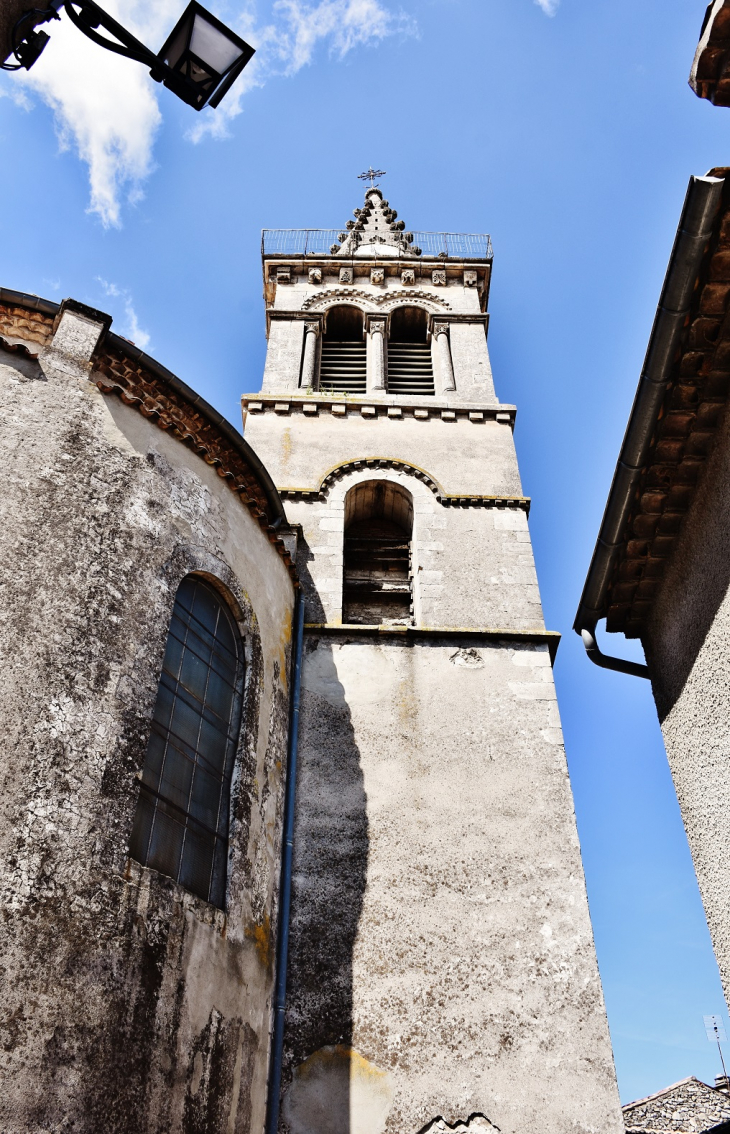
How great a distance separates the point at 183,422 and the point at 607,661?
4.00m

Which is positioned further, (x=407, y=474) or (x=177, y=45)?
(x=407, y=474)

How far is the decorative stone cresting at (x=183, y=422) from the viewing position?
604 cm

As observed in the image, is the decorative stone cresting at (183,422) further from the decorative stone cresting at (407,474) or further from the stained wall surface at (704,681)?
the stained wall surface at (704,681)

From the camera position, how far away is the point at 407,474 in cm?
1016

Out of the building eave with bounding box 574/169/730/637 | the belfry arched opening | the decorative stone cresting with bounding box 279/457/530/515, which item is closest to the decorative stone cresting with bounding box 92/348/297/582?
the belfry arched opening

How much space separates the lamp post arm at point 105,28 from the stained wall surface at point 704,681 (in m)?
3.84

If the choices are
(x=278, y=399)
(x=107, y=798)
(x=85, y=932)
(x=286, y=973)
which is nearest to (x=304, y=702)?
(x=286, y=973)

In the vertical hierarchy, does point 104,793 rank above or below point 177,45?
below

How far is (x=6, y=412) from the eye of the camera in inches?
204

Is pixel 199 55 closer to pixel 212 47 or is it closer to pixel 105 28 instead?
pixel 212 47

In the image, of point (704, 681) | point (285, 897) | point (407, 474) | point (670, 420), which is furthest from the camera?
point (407, 474)

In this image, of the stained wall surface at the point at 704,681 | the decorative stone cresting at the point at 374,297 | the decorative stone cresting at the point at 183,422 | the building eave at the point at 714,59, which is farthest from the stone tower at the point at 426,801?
the building eave at the point at 714,59

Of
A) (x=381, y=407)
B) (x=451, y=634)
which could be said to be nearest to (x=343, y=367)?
(x=381, y=407)

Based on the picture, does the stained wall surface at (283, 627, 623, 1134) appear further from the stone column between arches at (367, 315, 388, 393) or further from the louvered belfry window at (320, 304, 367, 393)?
the louvered belfry window at (320, 304, 367, 393)
